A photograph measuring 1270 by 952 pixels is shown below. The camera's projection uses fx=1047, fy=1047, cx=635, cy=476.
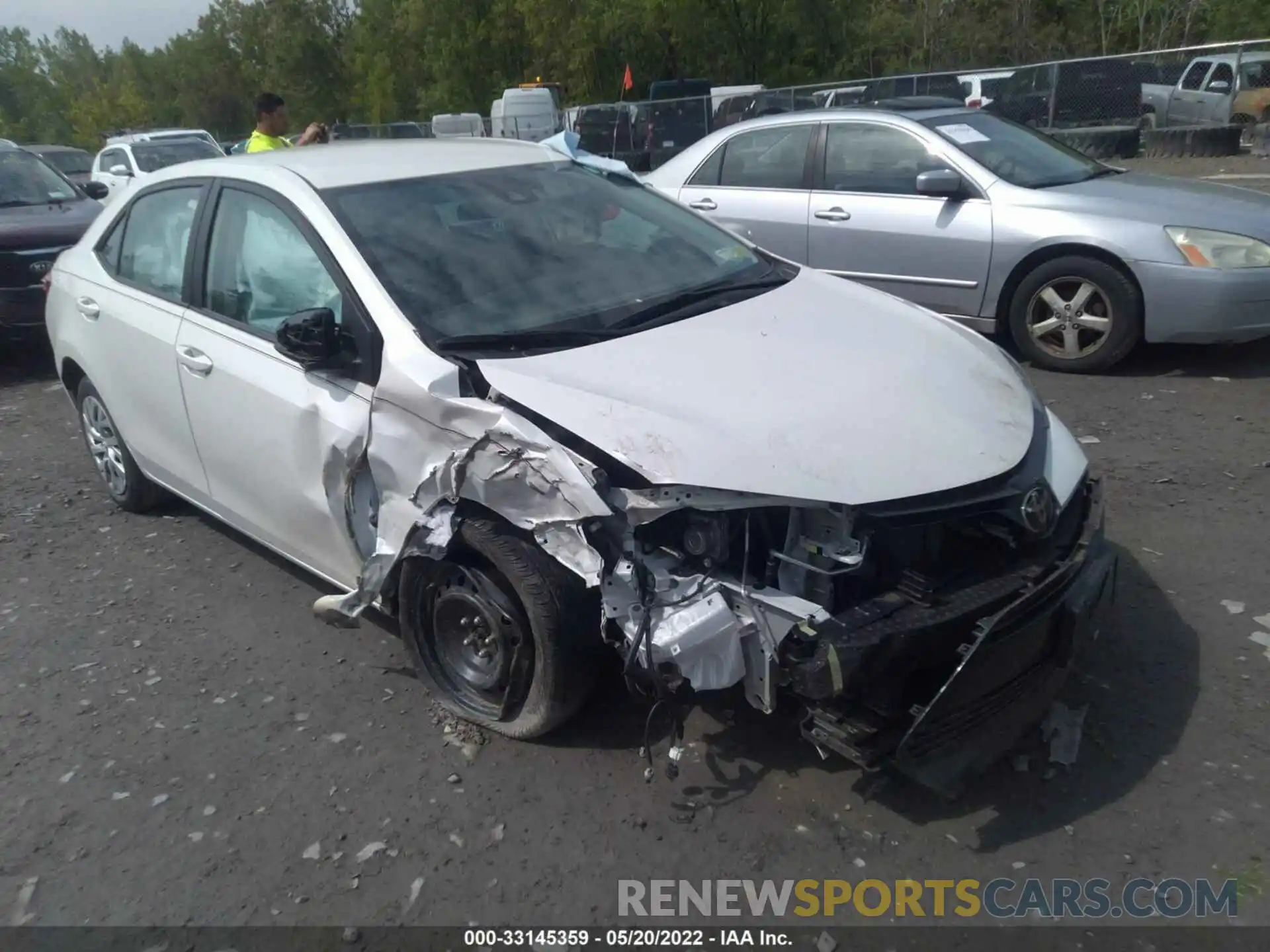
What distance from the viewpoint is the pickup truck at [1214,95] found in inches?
690

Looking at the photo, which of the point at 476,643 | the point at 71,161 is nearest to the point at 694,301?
the point at 476,643

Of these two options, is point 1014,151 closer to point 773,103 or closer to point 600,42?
point 773,103

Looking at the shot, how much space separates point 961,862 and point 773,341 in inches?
64.8

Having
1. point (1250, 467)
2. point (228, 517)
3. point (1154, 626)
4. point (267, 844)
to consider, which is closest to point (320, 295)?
point (228, 517)

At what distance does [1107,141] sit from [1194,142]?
1.26m

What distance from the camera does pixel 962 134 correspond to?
22.7 feet

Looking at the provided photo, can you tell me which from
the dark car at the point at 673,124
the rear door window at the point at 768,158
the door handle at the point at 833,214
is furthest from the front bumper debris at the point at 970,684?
the dark car at the point at 673,124

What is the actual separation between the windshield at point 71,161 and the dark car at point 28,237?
46.5ft

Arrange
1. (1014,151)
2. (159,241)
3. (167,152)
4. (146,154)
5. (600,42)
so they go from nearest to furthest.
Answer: (159,241) → (1014,151) → (146,154) → (167,152) → (600,42)

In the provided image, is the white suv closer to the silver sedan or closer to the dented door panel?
the silver sedan

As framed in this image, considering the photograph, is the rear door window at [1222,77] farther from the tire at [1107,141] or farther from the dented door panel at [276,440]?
the dented door panel at [276,440]

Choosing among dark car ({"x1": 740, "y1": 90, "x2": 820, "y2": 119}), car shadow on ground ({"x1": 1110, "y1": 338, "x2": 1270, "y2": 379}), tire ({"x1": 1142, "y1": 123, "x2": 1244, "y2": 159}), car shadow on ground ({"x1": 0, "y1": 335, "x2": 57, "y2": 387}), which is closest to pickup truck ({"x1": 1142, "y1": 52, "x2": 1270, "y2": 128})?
tire ({"x1": 1142, "y1": 123, "x2": 1244, "y2": 159})

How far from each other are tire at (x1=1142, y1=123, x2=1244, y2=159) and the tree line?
19.6 m

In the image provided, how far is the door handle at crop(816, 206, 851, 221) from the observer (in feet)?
23.3
